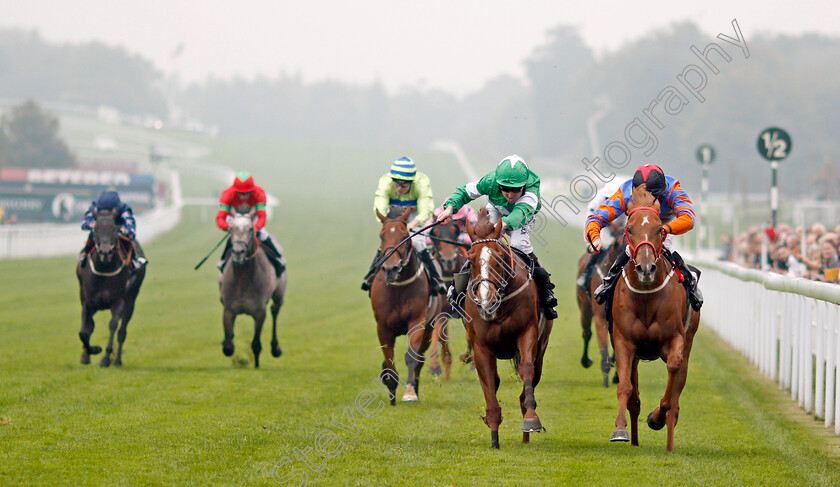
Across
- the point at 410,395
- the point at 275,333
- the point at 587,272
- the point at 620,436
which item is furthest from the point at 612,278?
the point at 275,333

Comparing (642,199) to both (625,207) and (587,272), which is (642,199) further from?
(587,272)

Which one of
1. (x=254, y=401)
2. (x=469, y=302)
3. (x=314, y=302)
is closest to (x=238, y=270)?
(x=254, y=401)

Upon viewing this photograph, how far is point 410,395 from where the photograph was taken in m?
10.1

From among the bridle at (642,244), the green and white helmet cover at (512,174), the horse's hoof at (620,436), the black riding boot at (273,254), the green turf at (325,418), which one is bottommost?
the green turf at (325,418)

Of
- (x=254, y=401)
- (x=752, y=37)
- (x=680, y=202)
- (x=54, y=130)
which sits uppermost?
(x=752, y=37)

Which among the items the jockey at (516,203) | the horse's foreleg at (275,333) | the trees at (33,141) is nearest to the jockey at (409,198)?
the jockey at (516,203)

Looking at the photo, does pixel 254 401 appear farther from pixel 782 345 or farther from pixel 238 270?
pixel 782 345

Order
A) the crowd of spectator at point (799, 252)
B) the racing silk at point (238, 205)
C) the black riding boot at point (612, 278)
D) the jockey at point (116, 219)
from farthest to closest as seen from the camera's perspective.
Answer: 1. the crowd of spectator at point (799, 252)
2. the racing silk at point (238, 205)
3. the jockey at point (116, 219)
4. the black riding boot at point (612, 278)

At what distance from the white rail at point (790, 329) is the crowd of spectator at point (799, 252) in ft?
2.06

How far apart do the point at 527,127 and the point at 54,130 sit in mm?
46832

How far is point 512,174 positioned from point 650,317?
1524 millimetres

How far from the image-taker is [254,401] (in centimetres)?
983

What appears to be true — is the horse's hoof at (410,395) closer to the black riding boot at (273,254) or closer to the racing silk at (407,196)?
the racing silk at (407,196)

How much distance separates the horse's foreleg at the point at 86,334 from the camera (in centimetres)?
1201
